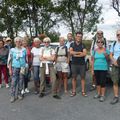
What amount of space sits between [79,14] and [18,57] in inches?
779

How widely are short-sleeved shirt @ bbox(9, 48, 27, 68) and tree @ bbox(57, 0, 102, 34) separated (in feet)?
61.2

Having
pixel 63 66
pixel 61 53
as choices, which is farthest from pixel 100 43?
pixel 63 66

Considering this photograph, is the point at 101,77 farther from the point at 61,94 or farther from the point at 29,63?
the point at 29,63

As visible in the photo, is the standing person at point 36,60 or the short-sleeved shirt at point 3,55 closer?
the standing person at point 36,60

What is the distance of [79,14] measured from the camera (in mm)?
28000

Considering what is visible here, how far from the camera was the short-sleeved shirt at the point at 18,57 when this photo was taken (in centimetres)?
880

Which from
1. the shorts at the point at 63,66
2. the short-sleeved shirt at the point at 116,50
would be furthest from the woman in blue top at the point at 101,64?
the shorts at the point at 63,66

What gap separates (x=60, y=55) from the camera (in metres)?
9.30

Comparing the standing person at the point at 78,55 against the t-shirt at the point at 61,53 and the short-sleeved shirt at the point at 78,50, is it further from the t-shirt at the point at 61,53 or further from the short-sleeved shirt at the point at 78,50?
the t-shirt at the point at 61,53

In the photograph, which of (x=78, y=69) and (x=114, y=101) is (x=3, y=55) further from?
(x=114, y=101)

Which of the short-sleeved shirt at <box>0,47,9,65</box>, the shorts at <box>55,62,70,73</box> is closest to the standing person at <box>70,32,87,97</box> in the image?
the shorts at <box>55,62,70,73</box>

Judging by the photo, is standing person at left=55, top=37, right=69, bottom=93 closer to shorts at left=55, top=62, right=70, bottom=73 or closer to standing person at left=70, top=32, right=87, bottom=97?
shorts at left=55, top=62, right=70, bottom=73

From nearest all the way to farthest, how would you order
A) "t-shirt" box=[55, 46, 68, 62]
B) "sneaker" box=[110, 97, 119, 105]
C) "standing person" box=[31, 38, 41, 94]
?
"sneaker" box=[110, 97, 119, 105] < "t-shirt" box=[55, 46, 68, 62] < "standing person" box=[31, 38, 41, 94]

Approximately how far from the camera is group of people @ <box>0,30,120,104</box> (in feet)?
27.6
